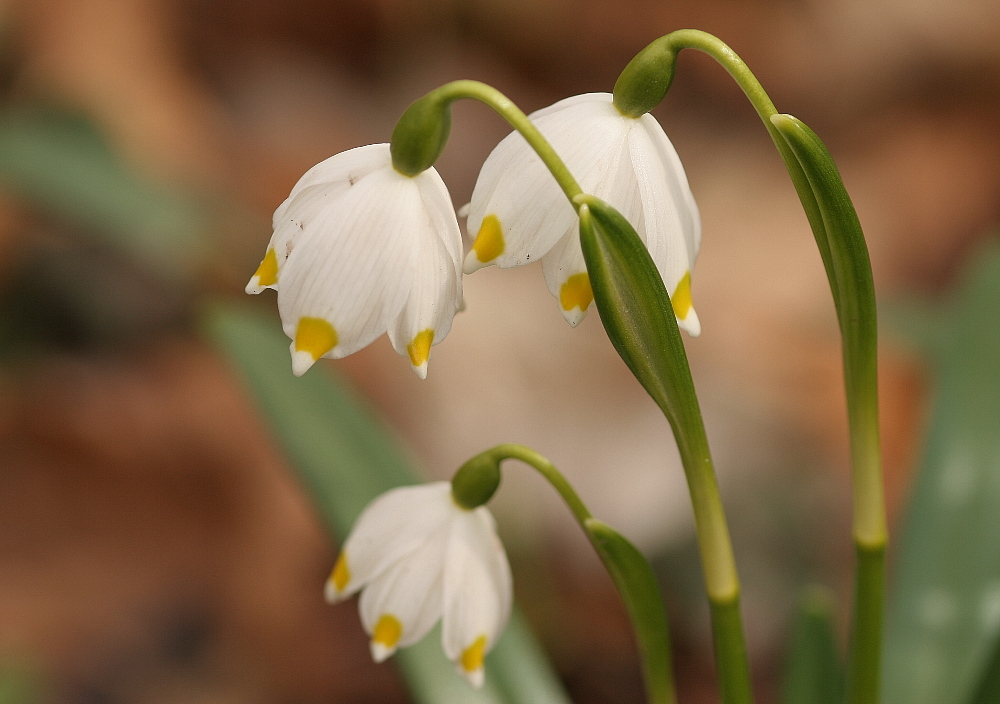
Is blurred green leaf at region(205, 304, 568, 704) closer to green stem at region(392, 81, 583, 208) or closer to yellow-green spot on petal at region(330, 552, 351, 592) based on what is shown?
yellow-green spot on petal at region(330, 552, 351, 592)

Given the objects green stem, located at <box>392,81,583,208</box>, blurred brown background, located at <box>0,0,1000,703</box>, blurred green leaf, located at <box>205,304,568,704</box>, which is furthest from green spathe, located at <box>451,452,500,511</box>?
blurred brown background, located at <box>0,0,1000,703</box>

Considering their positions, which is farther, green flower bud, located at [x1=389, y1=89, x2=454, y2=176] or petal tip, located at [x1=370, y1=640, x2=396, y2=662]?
petal tip, located at [x1=370, y1=640, x2=396, y2=662]

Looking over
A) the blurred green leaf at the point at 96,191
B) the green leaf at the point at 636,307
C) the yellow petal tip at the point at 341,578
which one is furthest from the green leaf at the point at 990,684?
the blurred green leaf at the point at 96,191

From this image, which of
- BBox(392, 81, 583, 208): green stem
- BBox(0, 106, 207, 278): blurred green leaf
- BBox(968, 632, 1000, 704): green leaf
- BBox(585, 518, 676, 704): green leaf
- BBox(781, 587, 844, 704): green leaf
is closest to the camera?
BBox(392, 81, 583, 208): green stem

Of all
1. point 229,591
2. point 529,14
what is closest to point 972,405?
point 229,591

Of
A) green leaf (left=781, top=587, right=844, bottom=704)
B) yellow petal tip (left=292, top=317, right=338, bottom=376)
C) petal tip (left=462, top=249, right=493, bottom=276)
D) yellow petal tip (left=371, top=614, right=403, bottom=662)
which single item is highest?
petal tip (left=462, top=249, right=493, bottom=276)

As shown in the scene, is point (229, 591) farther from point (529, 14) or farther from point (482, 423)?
point (529, 14)

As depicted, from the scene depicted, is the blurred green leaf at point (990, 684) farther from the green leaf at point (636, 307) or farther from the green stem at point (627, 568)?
the green leaf at point (636, 307)
